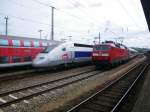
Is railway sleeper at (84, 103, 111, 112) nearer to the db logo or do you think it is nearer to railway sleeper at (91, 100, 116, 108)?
railway sleeper at (91, 100, 116, 108)

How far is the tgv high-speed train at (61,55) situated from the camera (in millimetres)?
20644

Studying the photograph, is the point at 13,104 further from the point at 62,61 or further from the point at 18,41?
the point at 62,61

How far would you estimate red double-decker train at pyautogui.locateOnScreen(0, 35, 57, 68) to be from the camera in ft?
62.6

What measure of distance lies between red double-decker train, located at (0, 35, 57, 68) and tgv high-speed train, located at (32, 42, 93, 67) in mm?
1205

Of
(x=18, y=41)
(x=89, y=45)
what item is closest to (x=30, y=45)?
(x=18, y=41)

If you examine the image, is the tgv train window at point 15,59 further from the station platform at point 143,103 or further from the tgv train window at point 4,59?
the station platform at point 143,103

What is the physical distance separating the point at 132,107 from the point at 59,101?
333cm

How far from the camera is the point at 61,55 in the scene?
22.7m

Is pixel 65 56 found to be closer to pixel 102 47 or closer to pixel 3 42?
pixel 102 47

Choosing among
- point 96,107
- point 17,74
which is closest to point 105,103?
point 96,107

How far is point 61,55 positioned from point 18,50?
4.35 metres

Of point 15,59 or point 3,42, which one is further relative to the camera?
point 15,59

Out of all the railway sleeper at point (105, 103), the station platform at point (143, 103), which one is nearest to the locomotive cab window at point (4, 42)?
the railway sleeper at point (105, 103)

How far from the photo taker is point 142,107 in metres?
9.61
